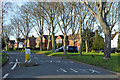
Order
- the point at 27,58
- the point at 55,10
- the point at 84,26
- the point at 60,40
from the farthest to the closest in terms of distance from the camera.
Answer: the point at 60,40 < the point at 84,26 < the point at 55,10 < the point at 27,58

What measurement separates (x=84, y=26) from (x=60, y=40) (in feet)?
184

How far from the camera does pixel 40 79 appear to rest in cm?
927

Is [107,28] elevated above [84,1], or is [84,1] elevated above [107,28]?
[84,1]

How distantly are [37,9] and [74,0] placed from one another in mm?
11089

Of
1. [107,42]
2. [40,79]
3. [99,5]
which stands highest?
[99,5]

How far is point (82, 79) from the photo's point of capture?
362 inches

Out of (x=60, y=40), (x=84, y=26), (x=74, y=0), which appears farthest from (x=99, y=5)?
(x=60, y=40)

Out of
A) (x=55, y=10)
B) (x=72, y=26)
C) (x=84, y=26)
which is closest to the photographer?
(x=55, y=10)

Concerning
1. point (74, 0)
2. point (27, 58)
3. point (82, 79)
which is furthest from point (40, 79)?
point (74, 0)

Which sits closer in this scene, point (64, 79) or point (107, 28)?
point (64, 79)

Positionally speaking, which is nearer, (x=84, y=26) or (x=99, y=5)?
(x=99, y=5)

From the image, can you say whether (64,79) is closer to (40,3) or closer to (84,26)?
(40,3)

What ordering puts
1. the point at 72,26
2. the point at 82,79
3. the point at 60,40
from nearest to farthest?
the point at 82,79, the point at 72,26, the point at 60,40

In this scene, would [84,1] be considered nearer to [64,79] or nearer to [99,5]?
[99,5]
